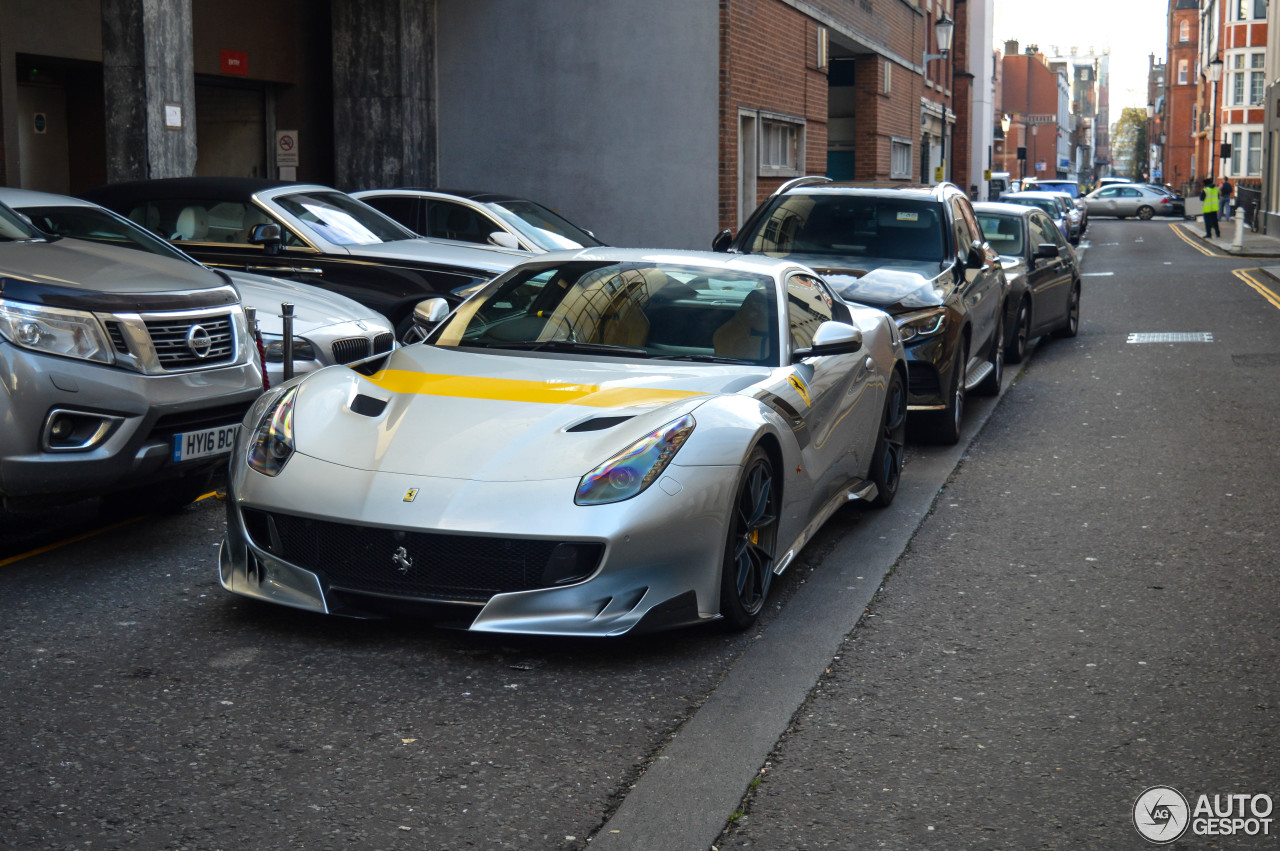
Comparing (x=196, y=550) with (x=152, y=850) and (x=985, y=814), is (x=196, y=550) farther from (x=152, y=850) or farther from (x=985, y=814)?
(x=985, y=814)

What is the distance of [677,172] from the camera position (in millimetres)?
19297

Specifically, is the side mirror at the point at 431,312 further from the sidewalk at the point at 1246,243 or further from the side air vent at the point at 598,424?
the sidewalk at the point at 1246,243

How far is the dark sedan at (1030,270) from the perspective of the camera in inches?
545

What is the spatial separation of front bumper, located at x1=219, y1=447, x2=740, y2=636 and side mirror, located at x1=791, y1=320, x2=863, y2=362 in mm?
1198

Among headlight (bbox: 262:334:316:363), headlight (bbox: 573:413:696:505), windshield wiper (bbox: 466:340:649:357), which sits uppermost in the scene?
windshield wiper (bbox: 466:340:649:357)

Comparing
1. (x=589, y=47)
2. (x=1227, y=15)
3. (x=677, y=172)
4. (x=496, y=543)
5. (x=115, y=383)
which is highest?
(x=1227, y=15)

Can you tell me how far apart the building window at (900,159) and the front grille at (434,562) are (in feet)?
89.0

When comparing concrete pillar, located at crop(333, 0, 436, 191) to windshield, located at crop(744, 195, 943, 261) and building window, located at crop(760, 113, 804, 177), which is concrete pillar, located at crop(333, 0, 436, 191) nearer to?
building window, located at crop(760, 113, 804, 177)

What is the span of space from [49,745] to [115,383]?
226cm

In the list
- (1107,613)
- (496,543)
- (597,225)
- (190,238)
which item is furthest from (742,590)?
(597,225)

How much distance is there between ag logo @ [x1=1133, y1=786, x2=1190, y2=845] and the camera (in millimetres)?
3549

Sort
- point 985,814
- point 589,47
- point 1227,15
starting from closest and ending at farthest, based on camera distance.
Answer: point 985,814 < point 589,47 < point 1227,15

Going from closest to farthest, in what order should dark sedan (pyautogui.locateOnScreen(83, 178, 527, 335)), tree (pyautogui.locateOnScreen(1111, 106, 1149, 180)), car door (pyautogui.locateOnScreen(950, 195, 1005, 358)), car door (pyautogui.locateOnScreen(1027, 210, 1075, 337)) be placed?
car door (pyautogui.locateOnScreen(950, 195, 1005, 358)) < dark sedan (pyautogui.locateOnScreen(83, 178, 527, 335)) < car door (pyautogui.locateOnScreen(1027, 210, 1075, 337)) < tree (pyautogui.locateOnScreen(1111, 106, 1149, 180))

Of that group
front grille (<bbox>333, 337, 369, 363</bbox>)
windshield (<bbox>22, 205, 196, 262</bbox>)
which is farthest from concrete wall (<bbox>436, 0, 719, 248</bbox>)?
windshield (<bbox>22, 205, 196, 262</bbox>)
